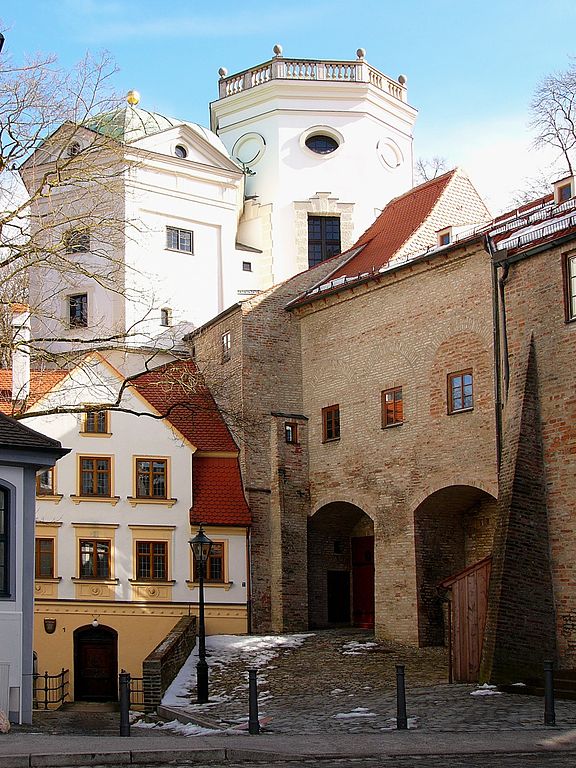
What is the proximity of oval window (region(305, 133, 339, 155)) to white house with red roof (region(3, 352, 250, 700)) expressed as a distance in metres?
13.1

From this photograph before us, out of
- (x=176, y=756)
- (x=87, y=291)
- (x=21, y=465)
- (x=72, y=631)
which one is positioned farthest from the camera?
(x=87, y=291)

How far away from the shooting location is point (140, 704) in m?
29.3

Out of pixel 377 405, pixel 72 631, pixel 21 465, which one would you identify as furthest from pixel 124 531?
pixel 21 465

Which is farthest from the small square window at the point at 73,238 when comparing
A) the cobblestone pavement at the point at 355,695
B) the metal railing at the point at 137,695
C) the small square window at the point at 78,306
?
the small square window at the point at 78,306

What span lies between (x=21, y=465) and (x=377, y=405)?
1309 cm

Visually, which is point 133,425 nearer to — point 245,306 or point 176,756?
point 245,306

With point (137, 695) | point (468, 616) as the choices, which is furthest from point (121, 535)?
point (468, 616)

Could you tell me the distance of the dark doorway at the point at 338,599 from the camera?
114ft

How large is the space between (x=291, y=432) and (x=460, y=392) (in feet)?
22.8

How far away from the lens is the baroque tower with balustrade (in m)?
42.5

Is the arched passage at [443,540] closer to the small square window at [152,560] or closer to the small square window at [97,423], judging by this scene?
the small square window at [152,560]

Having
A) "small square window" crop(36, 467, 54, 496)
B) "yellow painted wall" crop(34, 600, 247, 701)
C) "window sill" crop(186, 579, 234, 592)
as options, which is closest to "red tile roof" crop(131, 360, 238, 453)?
"small square window" crop(36, 467, 54, 496)

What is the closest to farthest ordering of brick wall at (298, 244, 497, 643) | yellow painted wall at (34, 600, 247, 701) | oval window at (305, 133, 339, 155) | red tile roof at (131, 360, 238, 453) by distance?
brick wall at (298, 244, 497, 643)
yellow painted wall at (34, 600, 247, 701)
red tile roof at (131, 360, 238, 453)
oval window at (305, 133, 339, 155)

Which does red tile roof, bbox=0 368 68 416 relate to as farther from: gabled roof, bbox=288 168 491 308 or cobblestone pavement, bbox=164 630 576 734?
cobblestone pavement, bbox=164 630 576 734
